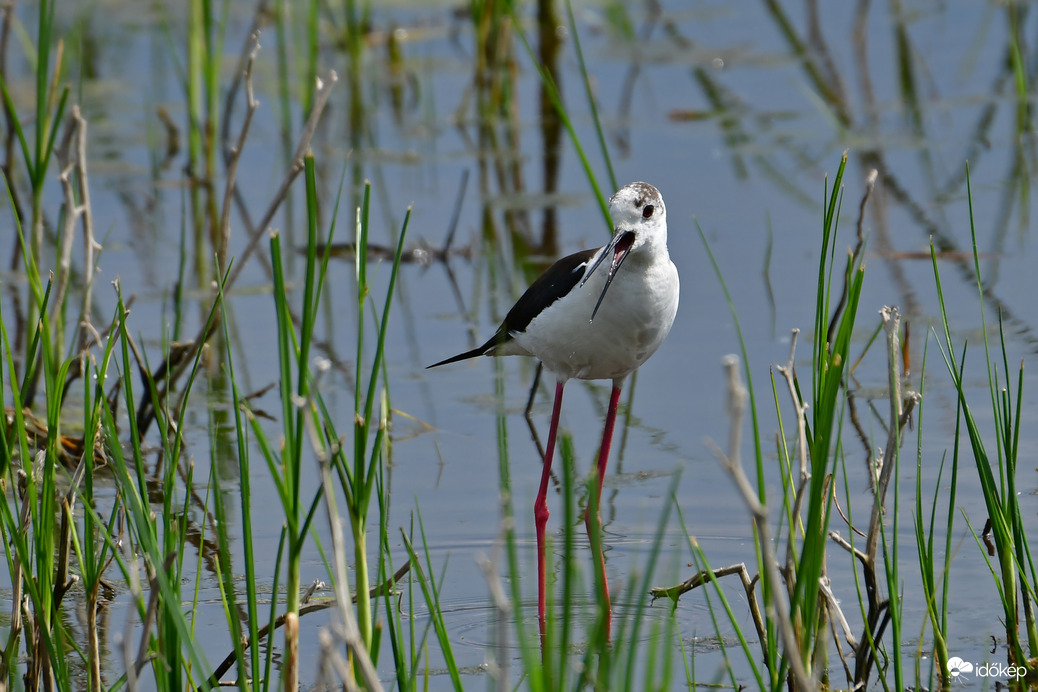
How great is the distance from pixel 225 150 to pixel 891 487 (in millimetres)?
5634

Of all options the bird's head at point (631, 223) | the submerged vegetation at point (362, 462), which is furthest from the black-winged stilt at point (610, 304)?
the submerged vegetation at point (362, 462)

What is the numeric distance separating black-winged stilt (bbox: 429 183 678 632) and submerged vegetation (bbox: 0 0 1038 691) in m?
0.22

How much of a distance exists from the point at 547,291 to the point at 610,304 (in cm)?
42

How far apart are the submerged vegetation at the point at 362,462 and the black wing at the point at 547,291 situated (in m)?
0.24

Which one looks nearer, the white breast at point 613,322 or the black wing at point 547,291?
the white breast at point 613,322

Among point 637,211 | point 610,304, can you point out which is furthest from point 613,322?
point 637,211

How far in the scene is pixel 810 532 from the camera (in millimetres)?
2400

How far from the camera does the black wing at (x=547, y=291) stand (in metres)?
4.06

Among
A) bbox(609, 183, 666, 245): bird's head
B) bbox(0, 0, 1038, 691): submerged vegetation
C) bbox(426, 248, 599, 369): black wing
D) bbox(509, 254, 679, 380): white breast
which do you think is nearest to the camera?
bbox(0, 0, 1038, 691): submerged vegetation

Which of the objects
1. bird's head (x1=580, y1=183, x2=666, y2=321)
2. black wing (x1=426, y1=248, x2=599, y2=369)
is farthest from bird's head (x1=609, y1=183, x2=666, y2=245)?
black wing (x1=426, y1=248, x2=599, y2=369)

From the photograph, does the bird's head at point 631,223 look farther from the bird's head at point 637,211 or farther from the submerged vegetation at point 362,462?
Result: the submerged vegetation at point 362,462

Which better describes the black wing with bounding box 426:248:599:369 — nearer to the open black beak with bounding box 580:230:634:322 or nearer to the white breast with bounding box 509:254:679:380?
the white breast with bounding box 509:254:679:380

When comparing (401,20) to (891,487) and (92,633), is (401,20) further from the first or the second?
(92,633)

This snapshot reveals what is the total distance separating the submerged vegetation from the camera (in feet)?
7.84
